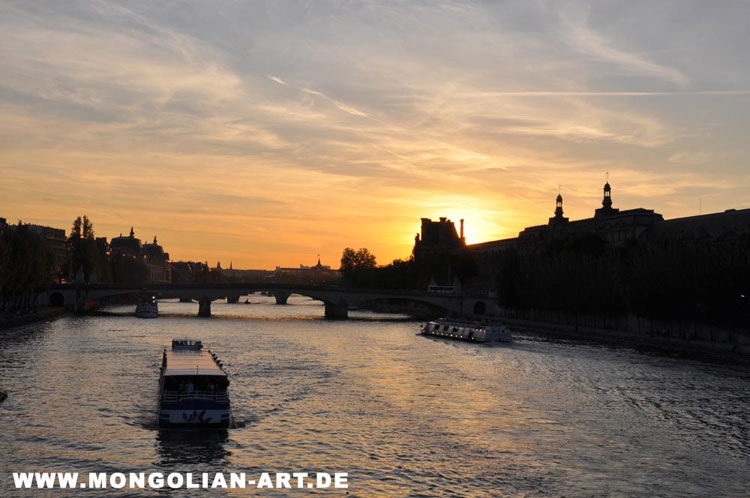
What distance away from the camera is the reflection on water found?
3468 centimetres

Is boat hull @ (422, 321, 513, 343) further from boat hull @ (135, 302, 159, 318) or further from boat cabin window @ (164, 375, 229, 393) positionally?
boat cabin window @ (164, 375, 229, 393)

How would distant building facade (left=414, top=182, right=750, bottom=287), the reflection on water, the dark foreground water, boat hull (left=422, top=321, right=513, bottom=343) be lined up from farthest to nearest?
1. distant building facade (left=414, top=182, right=750, bottom=287)
2. boat hull (left=422, top=321, right=513, bottom=343)
3. the reflection on water
4. the dark foreground water

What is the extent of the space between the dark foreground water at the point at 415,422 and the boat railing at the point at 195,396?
5.43ft

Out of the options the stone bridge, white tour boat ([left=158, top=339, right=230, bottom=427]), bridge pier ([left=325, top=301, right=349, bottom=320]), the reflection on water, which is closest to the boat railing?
white tour boat ([left=158, top=339, right=230, bottom=427])

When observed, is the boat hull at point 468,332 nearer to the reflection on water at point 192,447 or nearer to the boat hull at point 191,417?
→ the boat hull at point 191,417

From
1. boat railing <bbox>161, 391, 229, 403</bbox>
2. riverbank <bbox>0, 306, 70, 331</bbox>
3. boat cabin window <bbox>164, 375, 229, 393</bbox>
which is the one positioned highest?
riverbank <bbox>0, 306, 70, 331</bbox>

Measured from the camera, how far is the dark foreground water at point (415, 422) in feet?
109

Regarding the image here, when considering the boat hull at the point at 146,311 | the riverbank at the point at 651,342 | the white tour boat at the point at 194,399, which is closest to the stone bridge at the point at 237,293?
the boat hull at the point at 146,311

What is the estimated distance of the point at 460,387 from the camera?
2282 inches

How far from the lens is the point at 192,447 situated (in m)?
37.0

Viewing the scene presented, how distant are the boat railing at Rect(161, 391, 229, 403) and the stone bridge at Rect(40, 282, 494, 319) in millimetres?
112301

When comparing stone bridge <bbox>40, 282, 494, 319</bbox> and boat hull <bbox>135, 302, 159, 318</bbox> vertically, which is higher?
stone bridge <bbox>40, 282, 494, 319</bbox>

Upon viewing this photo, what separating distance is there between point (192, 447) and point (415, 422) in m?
12.6

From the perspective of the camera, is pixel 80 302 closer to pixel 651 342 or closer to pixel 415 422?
pixel 651 342
